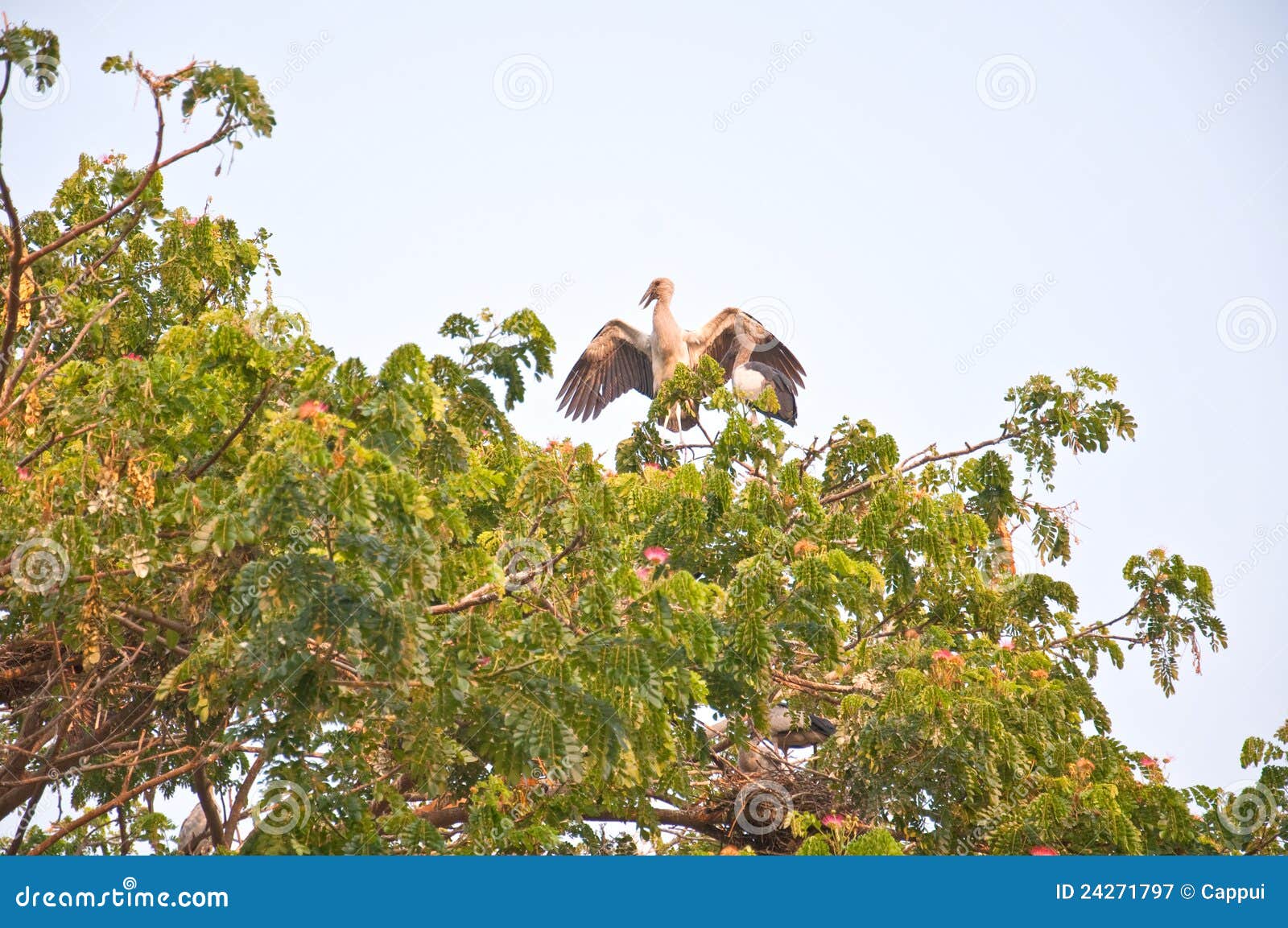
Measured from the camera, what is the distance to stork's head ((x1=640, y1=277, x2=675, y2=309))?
1110 cm

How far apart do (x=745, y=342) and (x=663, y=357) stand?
2.35 ft

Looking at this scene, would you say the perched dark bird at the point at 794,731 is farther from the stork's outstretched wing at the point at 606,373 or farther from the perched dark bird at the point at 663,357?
the stork's outstretched wing at the point at 606,373

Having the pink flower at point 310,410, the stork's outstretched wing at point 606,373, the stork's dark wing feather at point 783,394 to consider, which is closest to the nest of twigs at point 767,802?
the pink flower at point 310,410

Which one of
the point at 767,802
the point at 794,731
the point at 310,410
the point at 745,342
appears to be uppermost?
the point at 745,342

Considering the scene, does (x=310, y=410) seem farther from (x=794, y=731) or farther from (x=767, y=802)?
(x=794, y=731)

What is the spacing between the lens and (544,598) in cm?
443

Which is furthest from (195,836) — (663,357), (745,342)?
(745,342)

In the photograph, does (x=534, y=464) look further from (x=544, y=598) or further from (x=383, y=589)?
(x=383, y=589)

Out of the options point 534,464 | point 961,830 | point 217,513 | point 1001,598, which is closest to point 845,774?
point 961,830

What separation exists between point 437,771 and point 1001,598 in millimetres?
3701

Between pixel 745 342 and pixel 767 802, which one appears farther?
pixel 745 342

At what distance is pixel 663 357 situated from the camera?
10.4m

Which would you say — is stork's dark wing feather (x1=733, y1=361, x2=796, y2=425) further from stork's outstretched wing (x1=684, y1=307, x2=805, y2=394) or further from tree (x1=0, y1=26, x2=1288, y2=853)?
tree (x1=0, y1=26, x2=1288, y2=853)

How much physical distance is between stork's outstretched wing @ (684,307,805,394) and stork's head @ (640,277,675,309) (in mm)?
635
